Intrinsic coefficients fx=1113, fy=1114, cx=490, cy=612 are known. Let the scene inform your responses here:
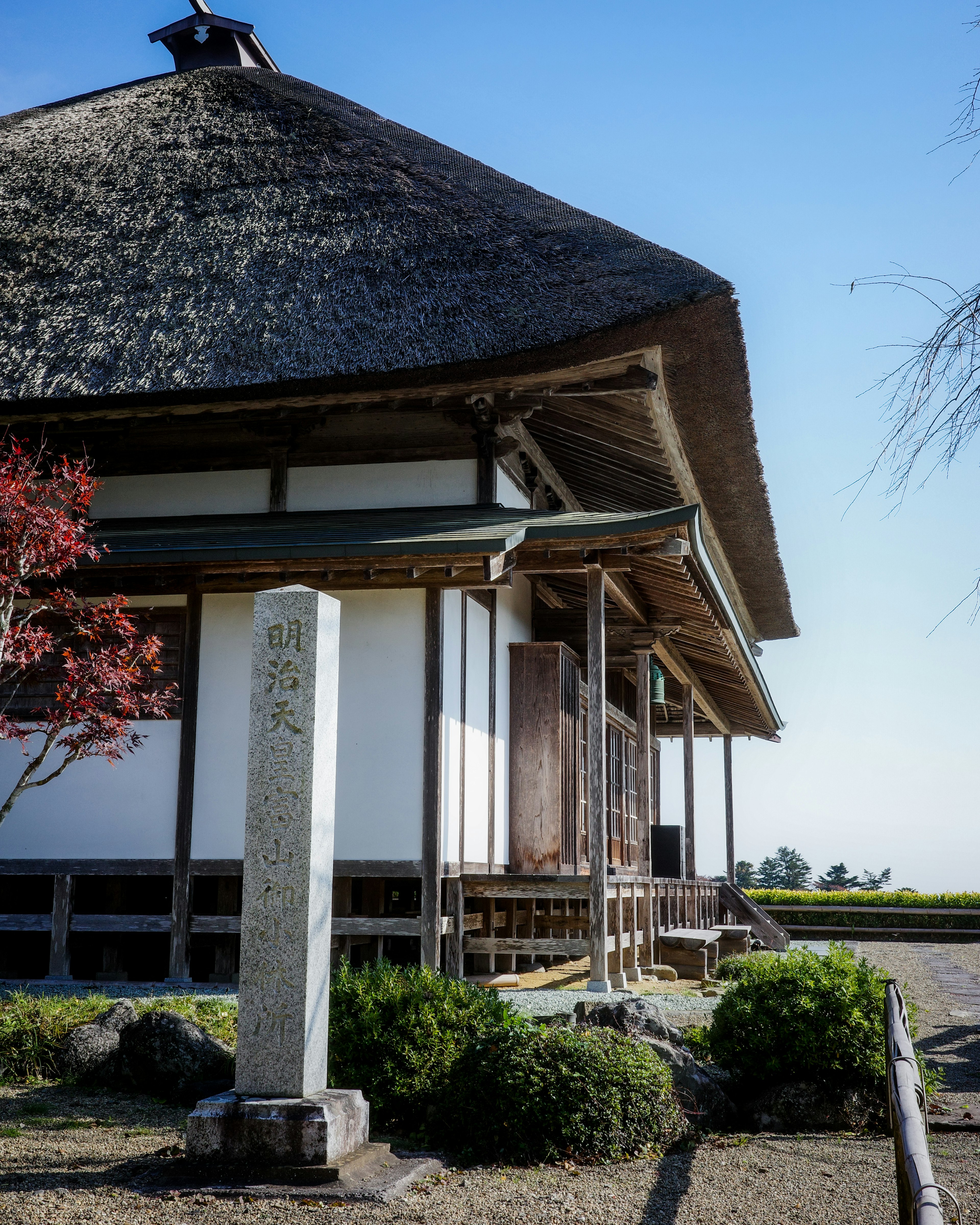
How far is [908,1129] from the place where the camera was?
261 cm

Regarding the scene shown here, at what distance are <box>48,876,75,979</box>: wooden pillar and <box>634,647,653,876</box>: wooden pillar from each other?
5.55m

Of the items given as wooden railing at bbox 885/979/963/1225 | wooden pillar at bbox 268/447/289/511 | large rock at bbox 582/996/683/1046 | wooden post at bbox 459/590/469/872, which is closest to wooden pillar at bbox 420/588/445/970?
wooden post at bbox 459/590/469/872

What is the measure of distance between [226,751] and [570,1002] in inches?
125

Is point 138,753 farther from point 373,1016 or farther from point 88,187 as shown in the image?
Answer: point 88,187

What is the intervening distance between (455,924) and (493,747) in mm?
A: 1728

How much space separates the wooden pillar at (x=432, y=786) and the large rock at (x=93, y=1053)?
98.2 inches

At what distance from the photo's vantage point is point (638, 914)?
11.3 meters

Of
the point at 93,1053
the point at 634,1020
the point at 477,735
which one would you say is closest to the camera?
the point at 634,1020

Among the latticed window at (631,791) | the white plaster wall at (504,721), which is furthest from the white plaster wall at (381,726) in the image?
the latticed window at (631,791)

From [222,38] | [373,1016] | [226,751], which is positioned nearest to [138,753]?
[226,751]

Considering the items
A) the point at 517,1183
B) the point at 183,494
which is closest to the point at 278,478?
the point at 183,494

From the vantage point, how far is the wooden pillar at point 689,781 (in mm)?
14789

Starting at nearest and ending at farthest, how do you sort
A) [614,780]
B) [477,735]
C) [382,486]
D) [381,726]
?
[381,726] < [382,486] < [477,735] < [614,780]

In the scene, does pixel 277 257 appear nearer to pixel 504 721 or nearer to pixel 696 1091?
pixel 504 721
